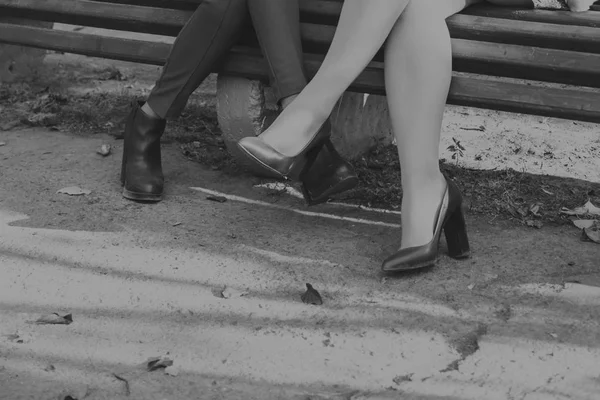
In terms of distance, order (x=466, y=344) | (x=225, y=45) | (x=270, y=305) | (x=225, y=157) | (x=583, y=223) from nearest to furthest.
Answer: (x=466, y=344)
(x=270, y=305)
(x=583, y=223)
(x=225, y=45)
(x=225, y=157)

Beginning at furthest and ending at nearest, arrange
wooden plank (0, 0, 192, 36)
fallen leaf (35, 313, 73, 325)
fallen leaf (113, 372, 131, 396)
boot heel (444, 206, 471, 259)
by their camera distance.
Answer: wooden plank (0, 0, 192, 36), boot heel (444, 206, 471, 259), fallen leaf (35, 313, 73, 325), fallen leaf (113, 372, 131, 396)

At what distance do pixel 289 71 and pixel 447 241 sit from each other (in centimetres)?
76

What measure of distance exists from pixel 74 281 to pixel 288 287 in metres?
0.64

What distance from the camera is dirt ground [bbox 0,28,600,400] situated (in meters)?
2.29

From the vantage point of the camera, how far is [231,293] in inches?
107

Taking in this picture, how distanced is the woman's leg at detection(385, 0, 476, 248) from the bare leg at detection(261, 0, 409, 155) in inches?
2.7

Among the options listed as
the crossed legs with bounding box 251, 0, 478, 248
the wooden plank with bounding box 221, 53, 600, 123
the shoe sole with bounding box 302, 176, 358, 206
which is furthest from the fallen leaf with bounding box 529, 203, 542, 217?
the shoe sole with bounding box 302, 176, 358, 206

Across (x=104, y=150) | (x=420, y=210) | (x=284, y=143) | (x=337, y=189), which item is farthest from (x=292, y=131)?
(x=104, y=150)

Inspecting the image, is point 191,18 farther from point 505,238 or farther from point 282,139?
point 505,238

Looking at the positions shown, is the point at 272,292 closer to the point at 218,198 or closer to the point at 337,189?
the point at 337,189

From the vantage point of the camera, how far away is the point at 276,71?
313 centimetres

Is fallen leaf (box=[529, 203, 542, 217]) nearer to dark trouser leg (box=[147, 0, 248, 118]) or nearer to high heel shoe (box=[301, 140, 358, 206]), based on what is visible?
high heel shoe (box=[301, 140, 358, 206])

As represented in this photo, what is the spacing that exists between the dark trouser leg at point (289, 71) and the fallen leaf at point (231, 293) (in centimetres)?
54

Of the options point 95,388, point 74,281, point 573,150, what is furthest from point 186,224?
point 573,150
